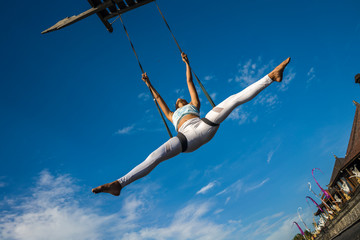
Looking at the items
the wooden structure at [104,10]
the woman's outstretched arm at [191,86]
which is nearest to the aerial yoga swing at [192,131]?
the woman's outstretched arm at [191,86]

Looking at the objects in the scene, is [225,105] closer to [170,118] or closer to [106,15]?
[170,118]

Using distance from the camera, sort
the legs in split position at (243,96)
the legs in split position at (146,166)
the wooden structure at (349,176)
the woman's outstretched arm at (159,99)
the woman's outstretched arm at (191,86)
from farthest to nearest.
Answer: the wooden structure at (349,176) < the woman's outstretched arm at (159,99) < the woman's outstretched arm at (191,86) < the legs in split position at (243,96) < the legs in split position at (146,166)

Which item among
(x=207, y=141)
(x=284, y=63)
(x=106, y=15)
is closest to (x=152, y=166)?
(x=207, y=141)

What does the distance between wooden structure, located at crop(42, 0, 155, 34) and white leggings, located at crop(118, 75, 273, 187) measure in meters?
2.67

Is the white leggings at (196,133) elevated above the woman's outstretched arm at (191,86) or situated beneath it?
situated beneath

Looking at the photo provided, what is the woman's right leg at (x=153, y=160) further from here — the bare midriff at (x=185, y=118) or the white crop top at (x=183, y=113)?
the white crop top at (x=183, y=113)

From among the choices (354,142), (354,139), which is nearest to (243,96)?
(354,142)

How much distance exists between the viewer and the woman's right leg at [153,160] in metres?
2.79

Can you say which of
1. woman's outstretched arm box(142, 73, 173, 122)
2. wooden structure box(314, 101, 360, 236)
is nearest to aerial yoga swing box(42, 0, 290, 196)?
woman's outstretched arm box(142, 73, 173, 122)

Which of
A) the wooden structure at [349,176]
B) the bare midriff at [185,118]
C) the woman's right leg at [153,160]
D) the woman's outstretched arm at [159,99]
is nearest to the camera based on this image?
the woman's right leg at [153,160]

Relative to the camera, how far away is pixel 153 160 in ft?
9.53

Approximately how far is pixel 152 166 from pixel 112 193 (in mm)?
600

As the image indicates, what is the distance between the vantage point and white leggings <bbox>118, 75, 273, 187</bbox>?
2852mm

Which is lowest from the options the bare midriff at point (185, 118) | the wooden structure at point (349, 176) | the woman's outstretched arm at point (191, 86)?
the wooden structure at point (349, 176)
